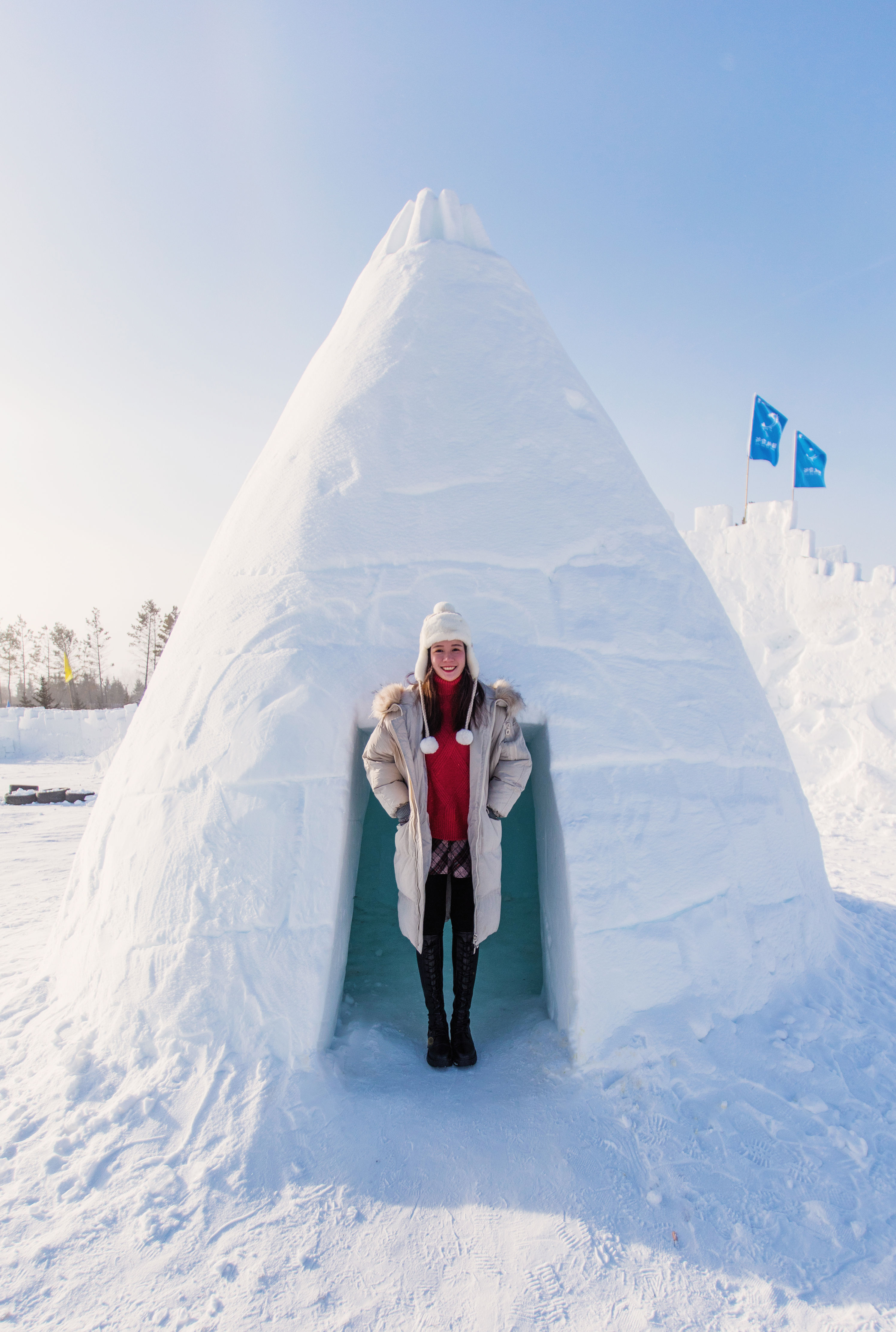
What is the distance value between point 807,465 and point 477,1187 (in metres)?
11.8

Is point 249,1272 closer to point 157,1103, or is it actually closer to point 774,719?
point 157,1103

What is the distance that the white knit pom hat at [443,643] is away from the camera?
2301mm

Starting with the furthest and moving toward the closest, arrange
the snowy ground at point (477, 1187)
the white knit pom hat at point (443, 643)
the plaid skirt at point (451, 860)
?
the plaid skirt at point (451, 860), the white knit pom hat at point (443, 643), the snowy ground at point (477, 1187)

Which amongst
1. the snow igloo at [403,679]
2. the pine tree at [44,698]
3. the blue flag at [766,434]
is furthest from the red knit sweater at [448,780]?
the pine tree at [44,698]

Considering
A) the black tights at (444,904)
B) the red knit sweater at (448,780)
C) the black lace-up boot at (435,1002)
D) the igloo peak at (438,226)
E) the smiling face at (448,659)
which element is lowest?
the black lace-up boot at (435,1002)

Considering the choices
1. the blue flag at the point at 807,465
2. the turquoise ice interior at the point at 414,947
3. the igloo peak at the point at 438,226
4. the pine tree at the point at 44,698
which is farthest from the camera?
the pine tree at the point at 44,698

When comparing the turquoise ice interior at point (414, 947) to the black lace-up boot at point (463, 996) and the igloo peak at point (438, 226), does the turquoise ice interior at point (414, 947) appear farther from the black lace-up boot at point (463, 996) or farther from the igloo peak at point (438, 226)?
the igloo peak at point (438, 226)

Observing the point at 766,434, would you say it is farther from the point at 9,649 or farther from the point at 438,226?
the point at 9,649

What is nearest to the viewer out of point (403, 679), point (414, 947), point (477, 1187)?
point (477, 1187)

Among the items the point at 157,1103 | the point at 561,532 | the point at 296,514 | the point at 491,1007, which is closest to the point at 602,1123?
the point at 491,1007

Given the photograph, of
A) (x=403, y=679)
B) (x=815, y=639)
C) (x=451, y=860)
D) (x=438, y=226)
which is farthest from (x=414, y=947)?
(x=815, y=639)

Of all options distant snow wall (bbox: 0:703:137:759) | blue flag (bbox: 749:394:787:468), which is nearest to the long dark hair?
blue flag (bbox: 749:394:787:468)

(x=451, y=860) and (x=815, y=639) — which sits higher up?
(x=815, y=639)

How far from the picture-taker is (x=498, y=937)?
12.5ft
